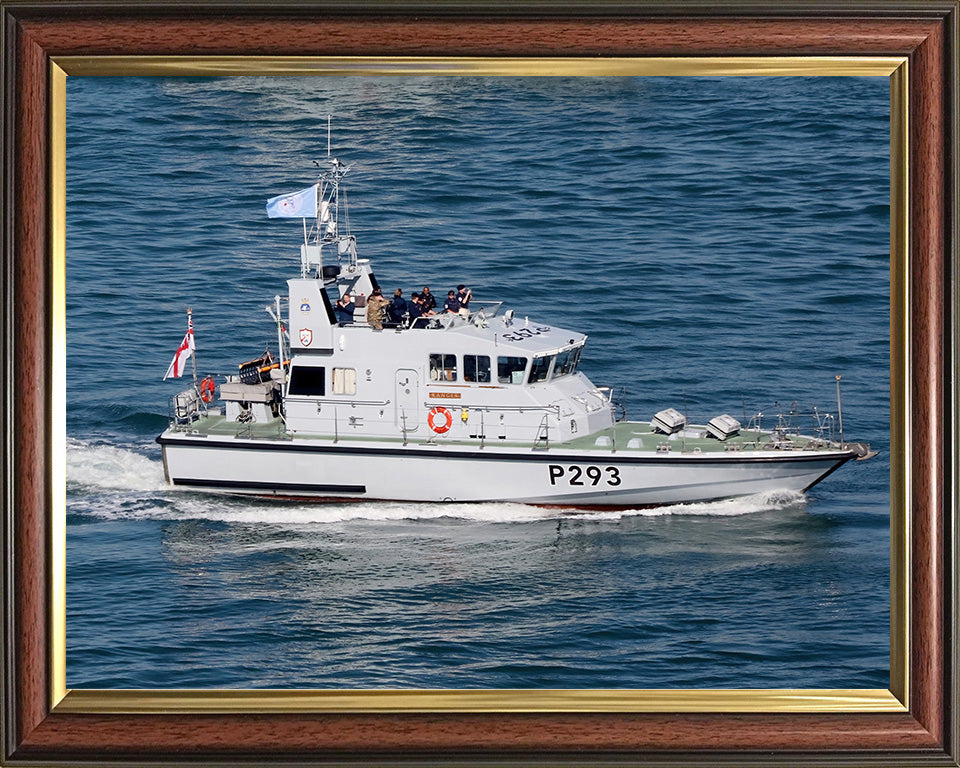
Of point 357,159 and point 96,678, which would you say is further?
point 357,159

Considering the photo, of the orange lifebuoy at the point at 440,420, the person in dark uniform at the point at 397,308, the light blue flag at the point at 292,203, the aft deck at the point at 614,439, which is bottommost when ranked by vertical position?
the aft deck at the point at 614,439

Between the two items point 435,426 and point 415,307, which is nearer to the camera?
point 415,307

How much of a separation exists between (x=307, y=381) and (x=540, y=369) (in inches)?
163

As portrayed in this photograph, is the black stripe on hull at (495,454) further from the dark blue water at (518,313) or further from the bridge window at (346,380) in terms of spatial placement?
the bridge window at (346,380)

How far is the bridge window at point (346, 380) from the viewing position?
82.9 ft

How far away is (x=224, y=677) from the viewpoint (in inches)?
473

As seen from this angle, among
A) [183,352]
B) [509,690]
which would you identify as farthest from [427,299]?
[509,690]

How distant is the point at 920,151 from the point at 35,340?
6948 millimetres

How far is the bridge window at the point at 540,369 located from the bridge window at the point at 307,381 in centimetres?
368

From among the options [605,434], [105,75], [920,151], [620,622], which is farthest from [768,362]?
[105,75]

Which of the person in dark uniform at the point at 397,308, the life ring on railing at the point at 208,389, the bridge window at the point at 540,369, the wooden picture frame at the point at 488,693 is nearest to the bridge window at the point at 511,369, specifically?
the bridge window at the point at 540,369

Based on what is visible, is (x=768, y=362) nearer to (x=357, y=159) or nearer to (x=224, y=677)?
(x=357, y=159)

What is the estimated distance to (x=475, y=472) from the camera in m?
24.4

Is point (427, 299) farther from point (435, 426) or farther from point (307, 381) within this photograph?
point (307, 381)
